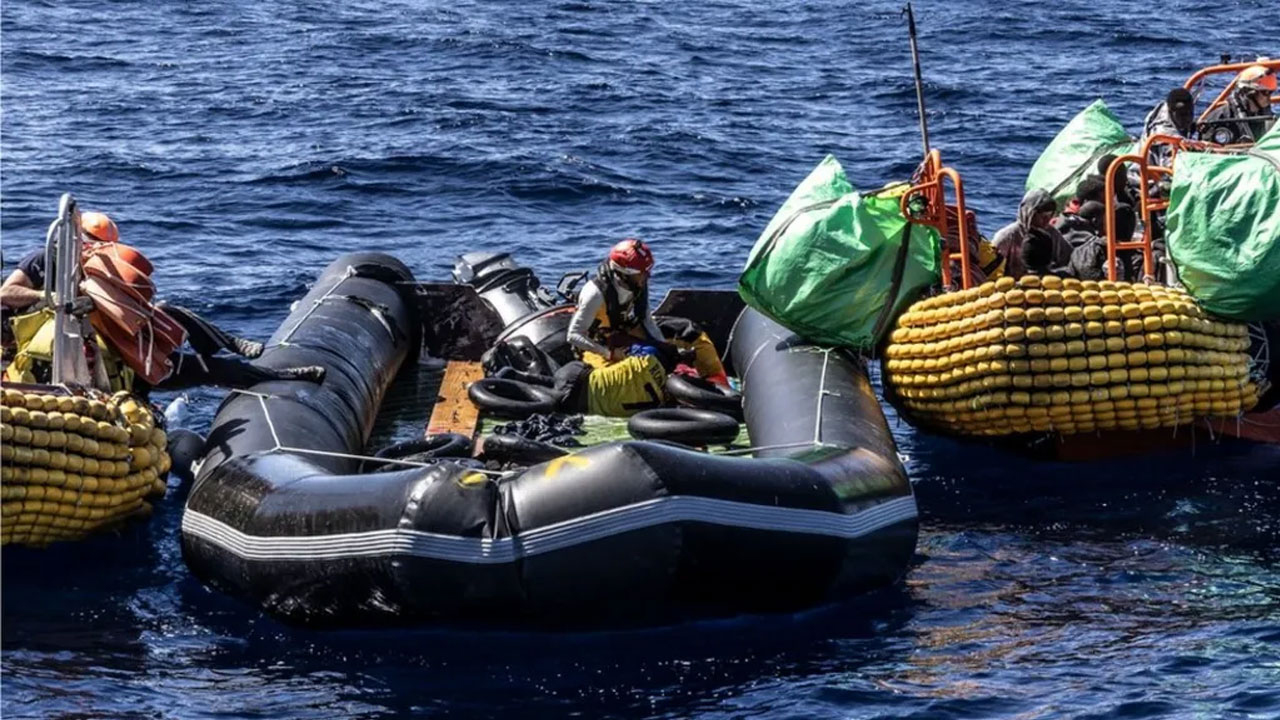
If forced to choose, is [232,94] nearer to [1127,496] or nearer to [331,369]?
[331,369]

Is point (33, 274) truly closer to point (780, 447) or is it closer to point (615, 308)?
point (615, 308)

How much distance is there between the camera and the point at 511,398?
12844 mm

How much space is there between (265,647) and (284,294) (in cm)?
739

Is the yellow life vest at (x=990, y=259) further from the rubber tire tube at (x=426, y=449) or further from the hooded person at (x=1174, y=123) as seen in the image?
the rubber tire tube at (x=426, y=449)

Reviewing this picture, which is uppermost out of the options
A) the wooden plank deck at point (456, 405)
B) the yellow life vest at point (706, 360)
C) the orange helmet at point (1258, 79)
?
the orange helmet at point (1258, 79)

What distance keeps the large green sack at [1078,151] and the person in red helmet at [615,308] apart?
12.1 feet

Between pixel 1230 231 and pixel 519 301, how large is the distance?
5.02 meters

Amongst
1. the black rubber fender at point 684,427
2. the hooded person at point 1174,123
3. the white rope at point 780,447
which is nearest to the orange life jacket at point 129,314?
the black rubber fender at point 684,427

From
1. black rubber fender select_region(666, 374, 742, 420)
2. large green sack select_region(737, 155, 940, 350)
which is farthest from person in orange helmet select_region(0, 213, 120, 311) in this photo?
large green sack select_region(737, 155, 940, 350)

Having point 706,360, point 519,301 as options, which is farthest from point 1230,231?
point 519,301

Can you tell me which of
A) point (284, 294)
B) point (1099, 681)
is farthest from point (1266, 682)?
point (284, 294)

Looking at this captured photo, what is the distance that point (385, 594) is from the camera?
31.1ft

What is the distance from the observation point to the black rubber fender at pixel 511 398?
1263 cm

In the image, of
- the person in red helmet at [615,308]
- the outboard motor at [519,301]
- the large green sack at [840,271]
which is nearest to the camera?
the large green sack at [840,271]
